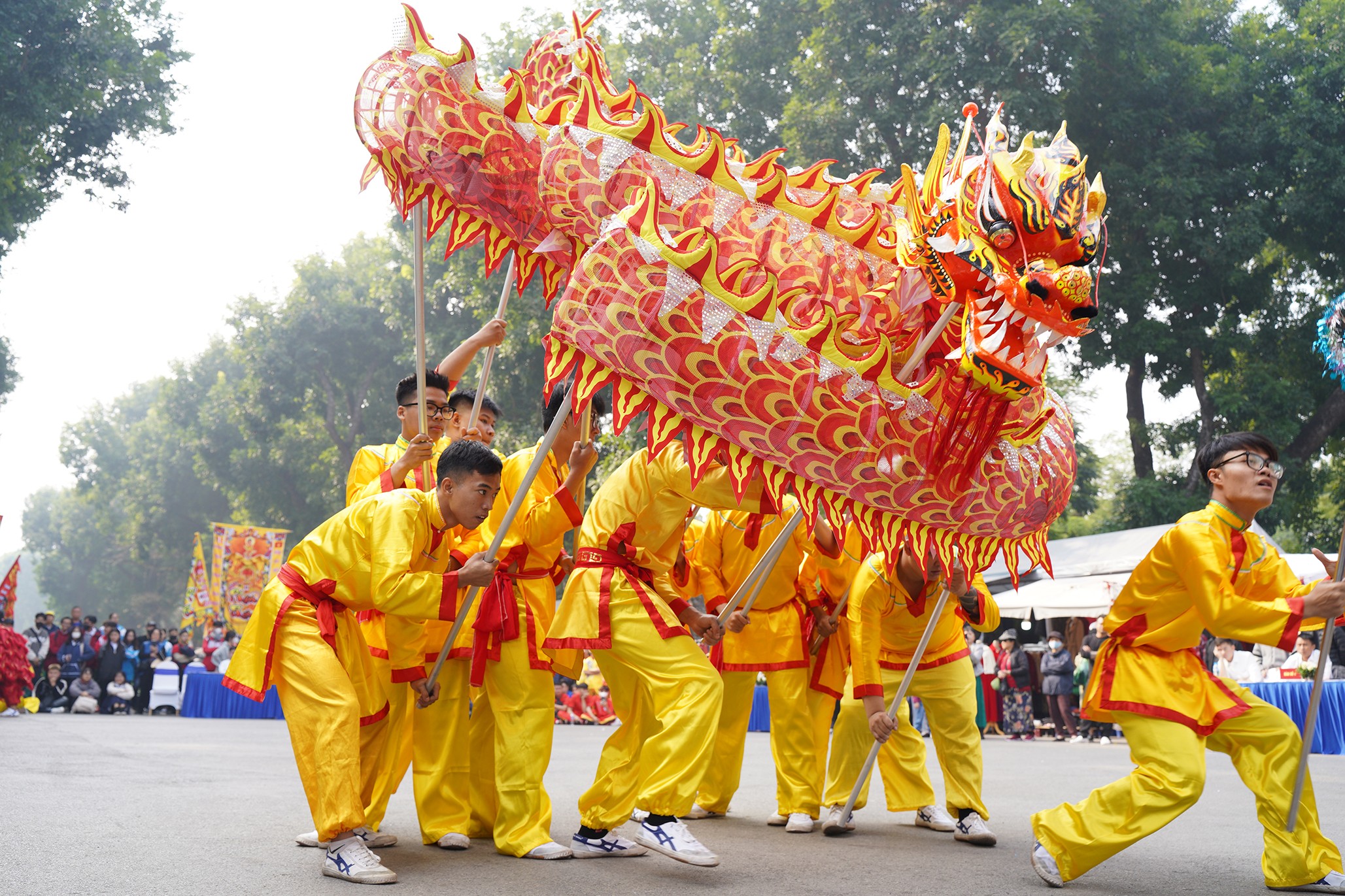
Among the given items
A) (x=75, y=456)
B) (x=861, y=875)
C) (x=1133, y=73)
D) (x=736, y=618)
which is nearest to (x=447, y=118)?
(x=736, y=618)

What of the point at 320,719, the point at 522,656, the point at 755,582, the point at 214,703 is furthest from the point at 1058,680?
the point at 214,703

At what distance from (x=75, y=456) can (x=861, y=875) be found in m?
47.5

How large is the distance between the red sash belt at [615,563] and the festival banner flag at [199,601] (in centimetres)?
1981

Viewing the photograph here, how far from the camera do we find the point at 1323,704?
37.5ft

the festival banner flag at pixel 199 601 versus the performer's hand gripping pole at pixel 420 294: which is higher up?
the performer's hand gripping pole at pixel 420 294

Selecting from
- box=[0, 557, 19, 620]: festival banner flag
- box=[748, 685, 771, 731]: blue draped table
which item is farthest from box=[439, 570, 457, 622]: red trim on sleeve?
box=[0, 557, 19, 620]: festival banner flag

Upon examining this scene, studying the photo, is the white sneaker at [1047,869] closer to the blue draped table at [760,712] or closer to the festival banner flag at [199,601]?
the blue draped table at [760,712]

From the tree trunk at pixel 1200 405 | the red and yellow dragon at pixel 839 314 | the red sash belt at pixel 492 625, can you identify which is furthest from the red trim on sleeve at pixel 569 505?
the tree trunk at pixel 1200 405

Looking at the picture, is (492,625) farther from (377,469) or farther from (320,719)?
(377,469)

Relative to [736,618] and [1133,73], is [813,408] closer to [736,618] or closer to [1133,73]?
[736,618]

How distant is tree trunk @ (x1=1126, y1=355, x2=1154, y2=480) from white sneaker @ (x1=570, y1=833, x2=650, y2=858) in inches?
634

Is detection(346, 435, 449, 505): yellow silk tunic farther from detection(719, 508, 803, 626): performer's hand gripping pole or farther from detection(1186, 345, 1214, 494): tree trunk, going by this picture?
detection(1186, 345, 1214, 494): tree trunk

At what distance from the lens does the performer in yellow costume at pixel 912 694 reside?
5418 millimetres

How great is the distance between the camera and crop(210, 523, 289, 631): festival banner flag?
878 inches
